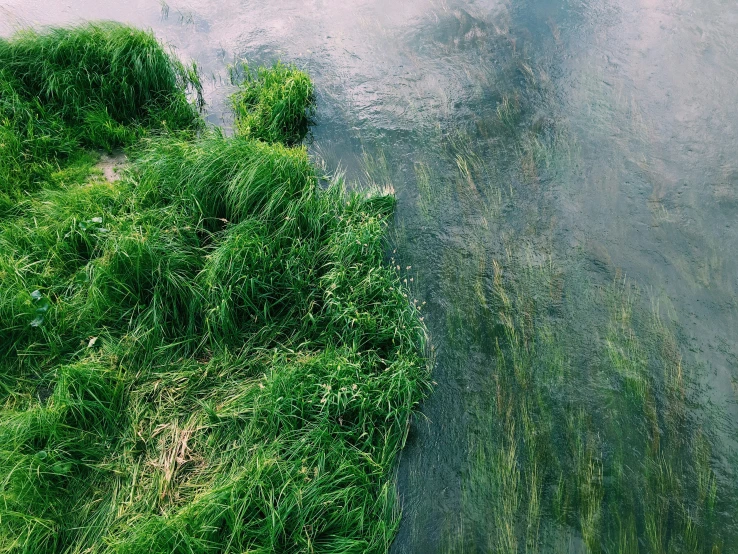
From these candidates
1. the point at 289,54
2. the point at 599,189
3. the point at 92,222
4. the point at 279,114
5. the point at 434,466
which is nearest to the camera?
the point at 434,466

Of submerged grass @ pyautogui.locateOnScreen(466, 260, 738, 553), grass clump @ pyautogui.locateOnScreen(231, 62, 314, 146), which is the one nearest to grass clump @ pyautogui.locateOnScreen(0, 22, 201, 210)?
grass clump @ pyautogui.locateOnScreen(231, 62, 314, 146)

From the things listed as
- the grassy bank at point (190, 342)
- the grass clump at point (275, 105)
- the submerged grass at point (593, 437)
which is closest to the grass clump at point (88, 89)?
the grassy bank at point (190, 342)

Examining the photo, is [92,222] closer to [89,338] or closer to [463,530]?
[89,338]

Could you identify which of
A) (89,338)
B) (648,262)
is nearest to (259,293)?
(89,338)

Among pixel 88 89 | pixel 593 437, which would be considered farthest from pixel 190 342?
pixel 88 89

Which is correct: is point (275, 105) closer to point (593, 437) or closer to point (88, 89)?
point (88, 89)
